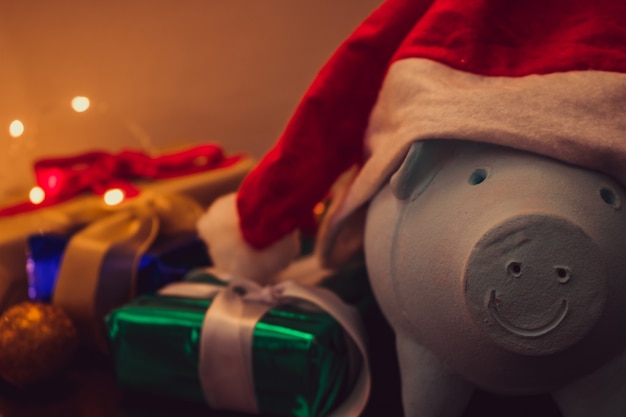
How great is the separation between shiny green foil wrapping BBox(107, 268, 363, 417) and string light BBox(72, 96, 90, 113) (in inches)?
25.8

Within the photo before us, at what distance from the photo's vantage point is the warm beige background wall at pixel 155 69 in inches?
47.4

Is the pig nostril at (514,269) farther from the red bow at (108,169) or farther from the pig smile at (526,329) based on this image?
the red bow at (108,169)

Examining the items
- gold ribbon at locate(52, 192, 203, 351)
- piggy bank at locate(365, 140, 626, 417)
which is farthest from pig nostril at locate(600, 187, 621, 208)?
gold ribbon at locate(52, 192, 203, 351)

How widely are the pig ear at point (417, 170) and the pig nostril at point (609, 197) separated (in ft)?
0.41

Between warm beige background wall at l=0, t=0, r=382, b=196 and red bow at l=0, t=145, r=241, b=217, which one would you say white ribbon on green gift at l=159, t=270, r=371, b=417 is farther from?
warm beige background wall at l=0, t=0, r=382, b=196

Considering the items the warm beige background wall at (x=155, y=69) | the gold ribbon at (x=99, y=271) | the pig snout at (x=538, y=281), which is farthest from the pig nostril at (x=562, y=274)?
the warm beige background wall at (x=155, y=69)

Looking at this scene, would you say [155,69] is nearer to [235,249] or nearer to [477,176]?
[235,249]

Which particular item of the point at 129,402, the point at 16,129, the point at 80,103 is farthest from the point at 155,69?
the point at 129,402

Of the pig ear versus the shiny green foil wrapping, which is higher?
the pig ear

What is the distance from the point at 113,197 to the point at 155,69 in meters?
0.50

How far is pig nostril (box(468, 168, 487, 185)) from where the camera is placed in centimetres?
48

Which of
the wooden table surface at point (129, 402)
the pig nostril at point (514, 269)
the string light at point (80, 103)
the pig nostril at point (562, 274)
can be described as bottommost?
the wooden table surface at point (129, 402)

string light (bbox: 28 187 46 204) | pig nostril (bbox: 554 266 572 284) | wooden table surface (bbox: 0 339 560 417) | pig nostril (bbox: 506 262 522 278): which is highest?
string light (bbox: 28 187 46 204)

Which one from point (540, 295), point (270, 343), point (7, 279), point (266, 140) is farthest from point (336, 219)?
point (266, 140)
